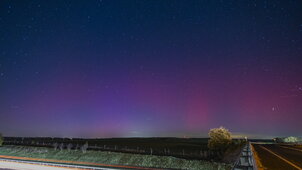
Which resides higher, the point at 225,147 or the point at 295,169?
the point at 295,169

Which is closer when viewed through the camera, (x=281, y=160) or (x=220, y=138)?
(x=281, y=160)

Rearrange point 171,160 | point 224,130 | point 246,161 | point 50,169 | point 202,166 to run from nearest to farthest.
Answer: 1. point 246,161
2. point 50,169
3. point 202,166
4. point 171,160
5. point 224,130

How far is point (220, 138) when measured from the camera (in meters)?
56.2

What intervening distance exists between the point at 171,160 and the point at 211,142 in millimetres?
24842

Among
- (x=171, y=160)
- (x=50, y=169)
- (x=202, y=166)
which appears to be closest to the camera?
(x=50, y=169)

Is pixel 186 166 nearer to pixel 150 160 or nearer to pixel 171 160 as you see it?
pixel 171 160

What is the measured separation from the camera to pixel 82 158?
4331 centimetres

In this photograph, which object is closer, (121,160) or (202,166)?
(202,166)

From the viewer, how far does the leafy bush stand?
55.7 meters

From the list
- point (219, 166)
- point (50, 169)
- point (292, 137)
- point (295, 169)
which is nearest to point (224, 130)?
Answer: point (219, 166)

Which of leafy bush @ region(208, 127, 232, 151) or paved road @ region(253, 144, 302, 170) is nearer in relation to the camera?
paved road @ region(253, 144, 302, 170)

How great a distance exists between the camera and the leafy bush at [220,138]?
2192 inches

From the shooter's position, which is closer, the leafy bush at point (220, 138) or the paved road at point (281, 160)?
the paved road at point (281, 160)

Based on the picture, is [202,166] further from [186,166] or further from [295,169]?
[295,169]
